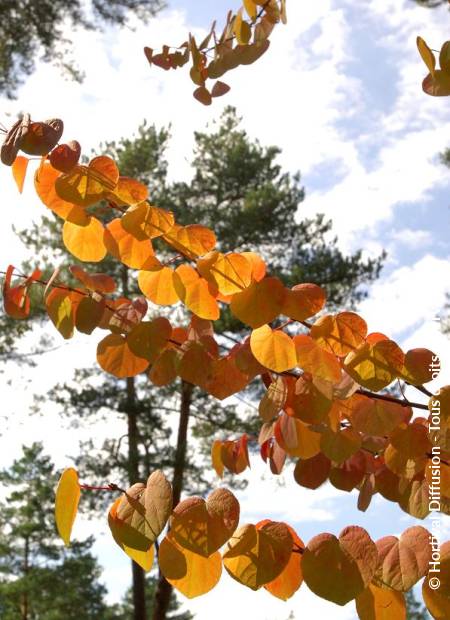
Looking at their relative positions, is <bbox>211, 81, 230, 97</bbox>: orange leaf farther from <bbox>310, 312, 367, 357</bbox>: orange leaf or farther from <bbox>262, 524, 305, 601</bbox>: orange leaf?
<bbox>262, 524, 305, 601</bbox>: orange leaf

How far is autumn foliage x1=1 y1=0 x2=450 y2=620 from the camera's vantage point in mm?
546

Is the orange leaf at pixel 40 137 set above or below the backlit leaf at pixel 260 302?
above

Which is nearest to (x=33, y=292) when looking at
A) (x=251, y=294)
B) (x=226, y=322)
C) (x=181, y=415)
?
(x=251, y=294)

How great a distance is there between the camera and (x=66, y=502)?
1.96 ft

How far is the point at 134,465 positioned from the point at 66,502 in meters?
9.00

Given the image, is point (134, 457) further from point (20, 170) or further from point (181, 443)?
point (20, 170)

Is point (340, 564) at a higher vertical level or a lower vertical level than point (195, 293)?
lower

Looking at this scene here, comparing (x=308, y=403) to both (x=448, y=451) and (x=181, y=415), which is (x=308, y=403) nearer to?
(x=448, y=451)

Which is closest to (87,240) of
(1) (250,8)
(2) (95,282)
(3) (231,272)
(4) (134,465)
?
(2) (95,282)

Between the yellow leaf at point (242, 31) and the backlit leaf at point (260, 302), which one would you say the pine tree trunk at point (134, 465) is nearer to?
the yellow leaf at point (242, 31)

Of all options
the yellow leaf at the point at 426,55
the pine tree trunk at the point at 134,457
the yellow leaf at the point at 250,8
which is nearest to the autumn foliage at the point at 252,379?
the yellow leaf at the point at 426,55

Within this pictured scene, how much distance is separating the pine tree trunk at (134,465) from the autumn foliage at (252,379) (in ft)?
28.9

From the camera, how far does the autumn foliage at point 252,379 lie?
546 mm

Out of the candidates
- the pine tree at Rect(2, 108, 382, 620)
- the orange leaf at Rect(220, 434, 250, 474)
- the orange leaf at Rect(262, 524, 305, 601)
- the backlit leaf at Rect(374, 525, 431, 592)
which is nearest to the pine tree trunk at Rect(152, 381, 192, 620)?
the pine tree at Rect(2, 108, 382, 620)
